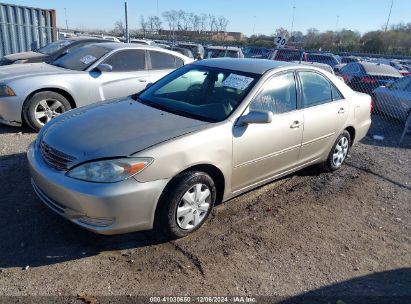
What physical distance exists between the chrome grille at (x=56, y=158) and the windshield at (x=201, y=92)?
1228 millimetres

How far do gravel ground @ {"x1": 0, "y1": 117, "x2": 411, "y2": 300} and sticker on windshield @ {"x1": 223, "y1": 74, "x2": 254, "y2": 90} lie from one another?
1.36 metres

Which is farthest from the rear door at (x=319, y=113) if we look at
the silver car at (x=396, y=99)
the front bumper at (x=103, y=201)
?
the silver car at (x=396, y=99)

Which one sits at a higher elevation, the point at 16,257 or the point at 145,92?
the point at 145,92

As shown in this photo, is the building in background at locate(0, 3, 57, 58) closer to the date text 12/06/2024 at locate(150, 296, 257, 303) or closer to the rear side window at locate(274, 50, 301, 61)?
the rear side window at locate(274, 50, 301, 61)

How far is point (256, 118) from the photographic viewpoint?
356cm

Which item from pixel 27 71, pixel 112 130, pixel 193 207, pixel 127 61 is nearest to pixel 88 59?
pixel 127 61

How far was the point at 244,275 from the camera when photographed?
3.07 m

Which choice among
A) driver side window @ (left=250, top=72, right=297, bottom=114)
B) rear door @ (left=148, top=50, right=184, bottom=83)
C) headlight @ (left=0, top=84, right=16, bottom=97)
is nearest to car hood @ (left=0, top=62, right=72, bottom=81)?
headlight @ (left=0, top=84, right=16, bottom=97)

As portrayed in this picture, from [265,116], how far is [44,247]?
7.69 feet

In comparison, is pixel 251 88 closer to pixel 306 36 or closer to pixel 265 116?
pixel 265 116

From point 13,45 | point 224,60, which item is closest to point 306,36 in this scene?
point 13,45

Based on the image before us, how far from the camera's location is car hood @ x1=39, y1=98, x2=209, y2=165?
3066 mm

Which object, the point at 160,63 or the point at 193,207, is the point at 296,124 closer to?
the point at 193,207

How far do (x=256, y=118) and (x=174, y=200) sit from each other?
1.14m
